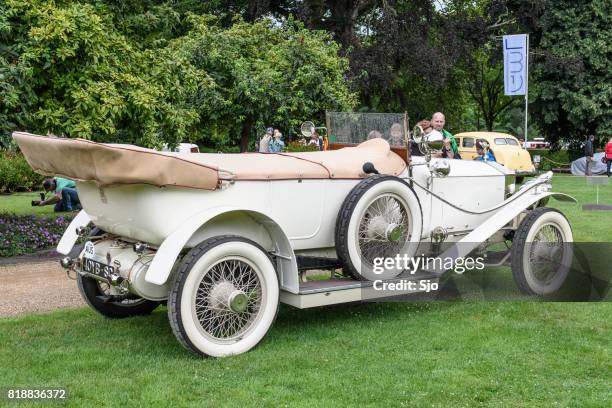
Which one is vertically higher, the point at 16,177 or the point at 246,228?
the point at 246,228

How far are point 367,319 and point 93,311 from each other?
2457mm

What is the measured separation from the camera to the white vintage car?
4.58 metres

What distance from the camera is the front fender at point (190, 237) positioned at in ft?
14.6

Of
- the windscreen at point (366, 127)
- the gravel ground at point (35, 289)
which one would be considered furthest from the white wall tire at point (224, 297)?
the gravel ground at point (35, 289)

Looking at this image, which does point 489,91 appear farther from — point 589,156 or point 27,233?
point 27,233

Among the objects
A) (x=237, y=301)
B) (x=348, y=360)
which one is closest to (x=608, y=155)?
(x=348, y=360)

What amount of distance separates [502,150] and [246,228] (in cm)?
2227

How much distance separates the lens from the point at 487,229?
6.28m

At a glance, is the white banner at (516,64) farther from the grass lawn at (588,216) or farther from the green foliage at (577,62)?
the green foliage at (577,62)

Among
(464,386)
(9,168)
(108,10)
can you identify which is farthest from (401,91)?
(464,386)

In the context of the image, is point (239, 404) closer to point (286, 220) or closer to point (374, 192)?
point (286, 220)

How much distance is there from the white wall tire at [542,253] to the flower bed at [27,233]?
21.4ft

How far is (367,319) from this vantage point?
587 cm

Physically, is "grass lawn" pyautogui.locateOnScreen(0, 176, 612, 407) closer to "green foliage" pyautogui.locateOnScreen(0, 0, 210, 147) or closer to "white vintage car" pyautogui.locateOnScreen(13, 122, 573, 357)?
"white vintage car" pyautogui.locateOnScreen(13, 122, 573, 357)
